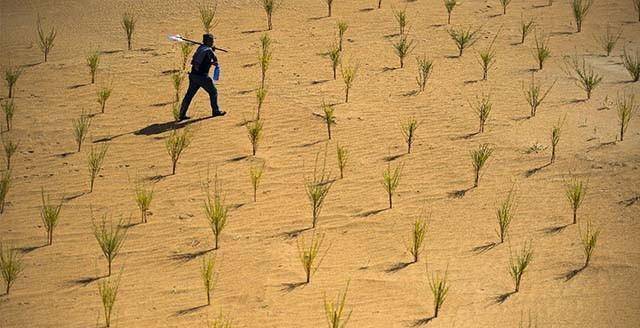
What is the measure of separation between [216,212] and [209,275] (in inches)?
42.6

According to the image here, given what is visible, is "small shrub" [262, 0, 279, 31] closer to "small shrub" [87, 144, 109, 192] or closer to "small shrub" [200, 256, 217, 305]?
"small shrub" [87, 144, 109, 192]

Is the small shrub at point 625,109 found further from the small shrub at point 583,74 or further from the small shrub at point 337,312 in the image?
the small shrub at point 337,312

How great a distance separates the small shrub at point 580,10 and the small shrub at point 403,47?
285 cm

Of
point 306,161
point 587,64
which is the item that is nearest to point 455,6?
point 587,64

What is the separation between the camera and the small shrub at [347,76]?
512 inches

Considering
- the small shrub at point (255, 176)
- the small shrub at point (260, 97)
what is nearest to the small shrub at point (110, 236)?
the small shrub at point (255, 176)

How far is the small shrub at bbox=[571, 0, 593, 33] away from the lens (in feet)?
A: 51.8

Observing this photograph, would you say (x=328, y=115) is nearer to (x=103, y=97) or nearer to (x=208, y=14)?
(x=103, y=97)

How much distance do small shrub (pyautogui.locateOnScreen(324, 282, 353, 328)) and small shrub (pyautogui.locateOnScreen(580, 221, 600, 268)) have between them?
92.1 inches

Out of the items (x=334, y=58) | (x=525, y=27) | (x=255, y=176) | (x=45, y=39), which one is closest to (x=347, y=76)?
(x=334, y=58)

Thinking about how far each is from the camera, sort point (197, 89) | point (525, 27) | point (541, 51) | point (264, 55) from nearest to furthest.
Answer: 1. point (197, 89)
2. point (264, 55)
3. point (541, 51)
4. point (525, 27)

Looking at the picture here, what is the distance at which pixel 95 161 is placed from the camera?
35.2 feet

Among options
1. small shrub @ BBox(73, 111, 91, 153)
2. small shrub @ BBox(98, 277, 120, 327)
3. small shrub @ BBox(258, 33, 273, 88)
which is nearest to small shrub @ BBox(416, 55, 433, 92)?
small shrub @ BBox(258, 33, 273, 88)

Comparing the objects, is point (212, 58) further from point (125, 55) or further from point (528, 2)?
point (528, 2)
